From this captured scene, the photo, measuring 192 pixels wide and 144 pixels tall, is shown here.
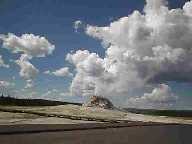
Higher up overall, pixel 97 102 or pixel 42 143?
pixel 97 102

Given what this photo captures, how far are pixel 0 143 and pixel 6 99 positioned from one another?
17430 centimetres

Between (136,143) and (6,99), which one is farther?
(6,99)

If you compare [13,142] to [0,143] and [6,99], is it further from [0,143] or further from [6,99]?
[6,99]

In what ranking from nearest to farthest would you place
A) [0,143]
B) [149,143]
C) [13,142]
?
[0,143]
[13,142]
[149,143]

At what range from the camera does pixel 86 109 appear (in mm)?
101625

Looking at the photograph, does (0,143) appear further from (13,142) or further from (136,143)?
(136,143)

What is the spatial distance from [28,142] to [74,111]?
85.5 metres

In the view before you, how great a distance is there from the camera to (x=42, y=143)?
12.7 m

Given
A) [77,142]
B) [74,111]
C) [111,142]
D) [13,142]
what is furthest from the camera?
[74,111]

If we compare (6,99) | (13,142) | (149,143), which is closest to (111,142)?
(149,143)

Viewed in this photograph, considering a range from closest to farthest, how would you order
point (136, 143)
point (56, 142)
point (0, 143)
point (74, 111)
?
point (0, 143)
point (56, 142)
point (136, 143)
point (74, 111)

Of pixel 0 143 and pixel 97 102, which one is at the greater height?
pixel 97 102

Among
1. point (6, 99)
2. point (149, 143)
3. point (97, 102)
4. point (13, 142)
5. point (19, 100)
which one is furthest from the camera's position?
point (19, 100)

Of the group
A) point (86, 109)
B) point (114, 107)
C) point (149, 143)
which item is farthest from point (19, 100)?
point (149, 143)
